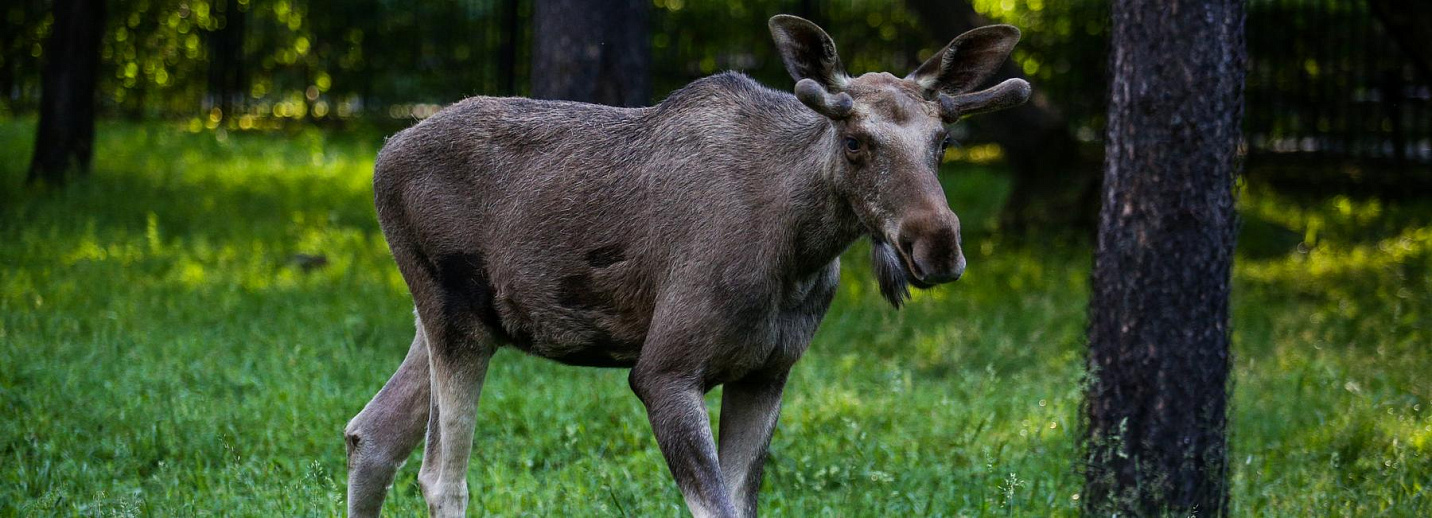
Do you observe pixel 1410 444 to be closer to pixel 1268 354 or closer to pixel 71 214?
pixel 1268 354

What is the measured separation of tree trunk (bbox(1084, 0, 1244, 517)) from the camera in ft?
16.9

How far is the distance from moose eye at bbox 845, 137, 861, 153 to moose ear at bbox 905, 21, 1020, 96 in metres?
0.39

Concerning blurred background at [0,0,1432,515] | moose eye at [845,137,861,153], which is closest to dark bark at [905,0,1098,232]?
blurred background at [0,0,1432,515]

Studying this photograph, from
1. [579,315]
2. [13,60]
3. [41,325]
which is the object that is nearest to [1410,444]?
[579,315]

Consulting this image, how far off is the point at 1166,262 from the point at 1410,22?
704cm

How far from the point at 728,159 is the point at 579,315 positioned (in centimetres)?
72

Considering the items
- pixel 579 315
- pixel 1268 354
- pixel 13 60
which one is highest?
pixel 579 315

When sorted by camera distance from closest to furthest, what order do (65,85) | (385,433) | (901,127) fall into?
(901,127) < (385,433) < (65,85)

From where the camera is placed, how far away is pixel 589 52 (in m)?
8.49

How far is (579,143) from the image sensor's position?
181 inches

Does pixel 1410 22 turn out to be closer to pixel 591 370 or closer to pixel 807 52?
pixel 591 370

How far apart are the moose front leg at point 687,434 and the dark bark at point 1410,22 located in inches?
351

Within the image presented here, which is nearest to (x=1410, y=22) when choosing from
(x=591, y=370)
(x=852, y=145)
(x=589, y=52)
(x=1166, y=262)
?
(x=589, y=52)

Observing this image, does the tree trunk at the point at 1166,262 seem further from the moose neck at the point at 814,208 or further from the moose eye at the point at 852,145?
the moose eye at the point at 852,145
